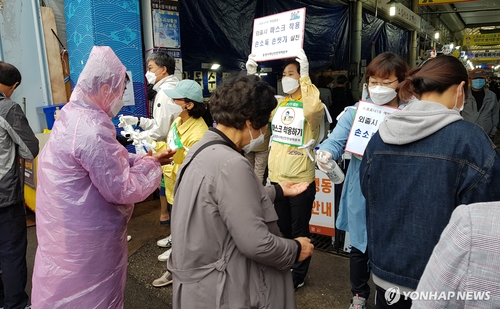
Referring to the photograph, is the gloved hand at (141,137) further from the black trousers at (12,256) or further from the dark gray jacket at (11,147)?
the black trousers at (12,256)

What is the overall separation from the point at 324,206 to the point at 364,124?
1.56m

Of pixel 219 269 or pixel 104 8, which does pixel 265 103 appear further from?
pixel 104 8

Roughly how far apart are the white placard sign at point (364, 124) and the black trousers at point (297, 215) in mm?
648

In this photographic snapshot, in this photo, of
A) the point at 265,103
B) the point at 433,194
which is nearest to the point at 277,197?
the point at 265,103

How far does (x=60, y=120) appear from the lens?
1.82 metres

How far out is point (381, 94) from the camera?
2182 mm

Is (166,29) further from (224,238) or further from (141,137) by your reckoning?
(224,238)

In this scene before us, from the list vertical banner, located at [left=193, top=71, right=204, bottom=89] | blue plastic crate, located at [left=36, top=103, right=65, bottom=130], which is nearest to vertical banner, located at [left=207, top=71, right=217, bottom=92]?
vertical banner, located at [left=193, top=71, right=204, bottom=89]

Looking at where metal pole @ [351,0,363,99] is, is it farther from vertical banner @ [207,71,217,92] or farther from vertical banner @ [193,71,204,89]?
vertical banner @ [193,71,204,89]

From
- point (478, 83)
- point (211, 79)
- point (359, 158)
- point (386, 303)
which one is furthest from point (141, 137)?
point (478, 83)

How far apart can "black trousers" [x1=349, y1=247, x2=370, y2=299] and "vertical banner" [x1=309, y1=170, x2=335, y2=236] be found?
47.8 inches

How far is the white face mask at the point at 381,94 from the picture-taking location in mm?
2162

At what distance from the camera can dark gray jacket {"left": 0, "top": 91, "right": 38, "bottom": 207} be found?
237 cm

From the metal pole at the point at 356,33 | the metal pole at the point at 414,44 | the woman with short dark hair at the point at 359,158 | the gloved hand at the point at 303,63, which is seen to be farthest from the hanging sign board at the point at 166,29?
the metal pole at the point at 414,44
